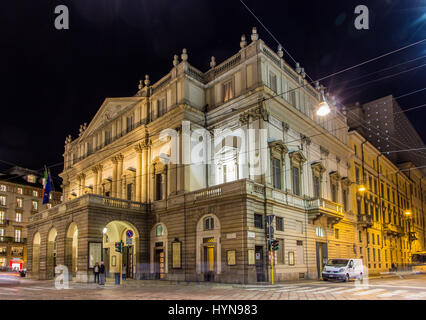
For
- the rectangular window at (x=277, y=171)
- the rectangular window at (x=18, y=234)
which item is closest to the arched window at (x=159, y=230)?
the rectangular window at (x=277, y=171)

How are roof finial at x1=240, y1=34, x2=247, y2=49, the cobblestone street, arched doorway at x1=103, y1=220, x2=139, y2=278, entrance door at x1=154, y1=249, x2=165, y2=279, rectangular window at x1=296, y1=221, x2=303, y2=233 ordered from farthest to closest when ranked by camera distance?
arched doorway at x1=103, y1=220, x2=139, y2=278
roof finial at x1=240, y1=34, x2=247, y2=49
entrance door at x1=154, y1=249, x2=165, y2=279
rectangular window at x1=296, y1=221, x2=303, y2=233
the cobblestone street

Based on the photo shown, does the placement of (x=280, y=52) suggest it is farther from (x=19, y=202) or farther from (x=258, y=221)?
(x=19, y=202)

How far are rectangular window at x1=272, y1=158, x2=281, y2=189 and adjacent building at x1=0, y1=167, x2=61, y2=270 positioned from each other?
164ft

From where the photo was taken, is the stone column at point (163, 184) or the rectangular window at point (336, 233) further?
the rectangular window at point (336, 233)

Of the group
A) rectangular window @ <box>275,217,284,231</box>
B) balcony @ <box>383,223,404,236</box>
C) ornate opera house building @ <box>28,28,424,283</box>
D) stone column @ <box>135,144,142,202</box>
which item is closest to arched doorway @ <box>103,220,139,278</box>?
ornate opera house building @ <box>28,28,424,283</box>

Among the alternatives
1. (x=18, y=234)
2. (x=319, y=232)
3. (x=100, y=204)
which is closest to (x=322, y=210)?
(x=319, y=232)

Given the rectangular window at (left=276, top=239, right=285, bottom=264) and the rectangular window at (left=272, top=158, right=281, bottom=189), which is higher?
the rectangular window at (left=272, top=158, right=281, bottom=189)

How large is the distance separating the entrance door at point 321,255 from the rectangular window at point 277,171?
23.0 ft

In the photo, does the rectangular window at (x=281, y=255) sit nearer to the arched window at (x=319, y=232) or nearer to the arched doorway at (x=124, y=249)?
the arched window at (x=319, y=232)

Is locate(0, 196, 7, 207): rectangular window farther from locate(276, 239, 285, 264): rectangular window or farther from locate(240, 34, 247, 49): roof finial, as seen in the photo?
locate(276, 239, 285, 264): rectangular window

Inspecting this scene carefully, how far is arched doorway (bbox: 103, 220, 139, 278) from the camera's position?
114 ft

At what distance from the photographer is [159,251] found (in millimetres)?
34250

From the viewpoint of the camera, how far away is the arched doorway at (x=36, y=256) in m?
40.3
